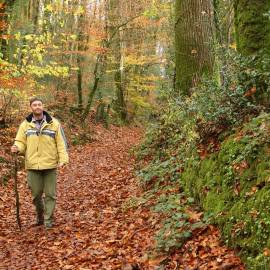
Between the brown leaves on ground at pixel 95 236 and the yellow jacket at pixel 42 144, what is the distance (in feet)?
3.91

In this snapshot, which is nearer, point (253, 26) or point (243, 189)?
point (243, 189)

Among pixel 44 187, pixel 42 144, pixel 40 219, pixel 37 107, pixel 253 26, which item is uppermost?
pixel 253 26

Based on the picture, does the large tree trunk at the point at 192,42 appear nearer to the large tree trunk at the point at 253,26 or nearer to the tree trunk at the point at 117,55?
the large tree trunk at the point at 253,26

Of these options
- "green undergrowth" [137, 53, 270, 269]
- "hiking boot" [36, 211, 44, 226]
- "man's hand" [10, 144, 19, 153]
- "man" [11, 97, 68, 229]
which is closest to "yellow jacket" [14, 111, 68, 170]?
"man" [11, 97, 68, 229]

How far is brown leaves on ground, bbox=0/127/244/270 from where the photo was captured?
4.93 m

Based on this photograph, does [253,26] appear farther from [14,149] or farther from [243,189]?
[14,149]

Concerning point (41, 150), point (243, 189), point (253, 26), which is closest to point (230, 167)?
point (243, 189)

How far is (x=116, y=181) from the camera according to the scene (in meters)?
10.6

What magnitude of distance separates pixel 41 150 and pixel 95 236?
188 cm

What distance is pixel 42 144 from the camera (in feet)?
24.5

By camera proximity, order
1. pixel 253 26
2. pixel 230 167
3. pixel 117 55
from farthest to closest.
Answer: pixel 117 55 → pixel 253 26 → pixel 230 167

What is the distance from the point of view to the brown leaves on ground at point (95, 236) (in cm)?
493

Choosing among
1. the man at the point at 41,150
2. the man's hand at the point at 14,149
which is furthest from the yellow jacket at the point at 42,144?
the man's hand at the point at 14,149

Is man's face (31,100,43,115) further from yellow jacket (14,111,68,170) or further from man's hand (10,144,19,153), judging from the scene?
man's hand (10,144,19,153)
